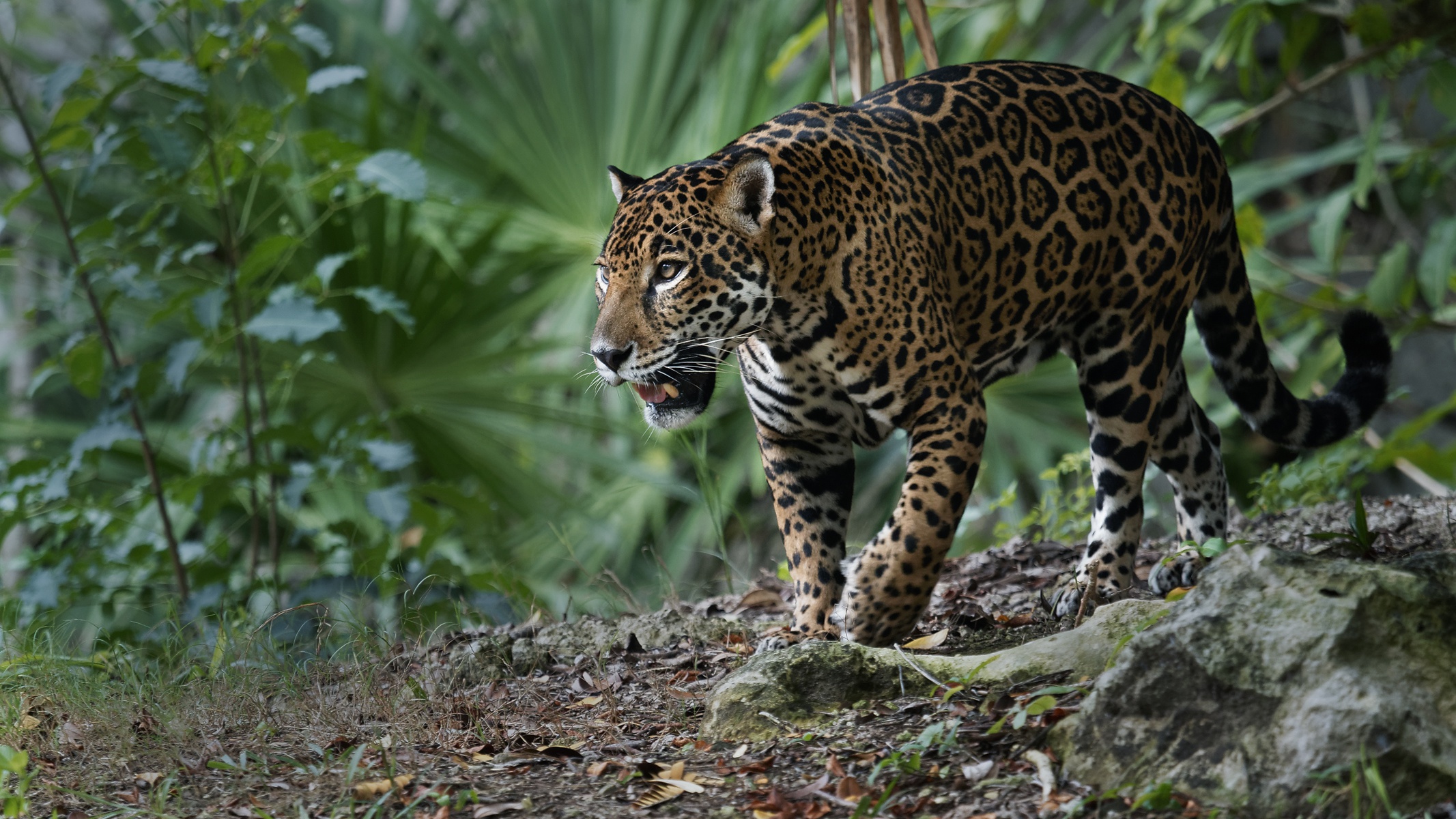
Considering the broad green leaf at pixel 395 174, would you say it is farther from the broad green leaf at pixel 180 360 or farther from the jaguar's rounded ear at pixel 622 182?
the jaguar's rounded ear at pixel 622 182

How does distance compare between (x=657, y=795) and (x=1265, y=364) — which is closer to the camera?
(x=657, y=795)

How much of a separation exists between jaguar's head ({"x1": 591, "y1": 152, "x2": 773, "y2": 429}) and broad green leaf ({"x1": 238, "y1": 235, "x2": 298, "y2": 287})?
2006 millimetres

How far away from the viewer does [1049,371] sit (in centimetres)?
866

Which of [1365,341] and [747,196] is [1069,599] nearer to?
[1365,341]

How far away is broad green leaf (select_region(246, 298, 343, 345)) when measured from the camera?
5.14 m

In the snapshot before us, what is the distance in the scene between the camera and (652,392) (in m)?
3.92

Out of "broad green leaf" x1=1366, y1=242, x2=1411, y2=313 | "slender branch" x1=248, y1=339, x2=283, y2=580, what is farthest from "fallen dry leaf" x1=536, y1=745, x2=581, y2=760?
"broad green leaf" x1=1366, y1=242, x2=1411, y2=313

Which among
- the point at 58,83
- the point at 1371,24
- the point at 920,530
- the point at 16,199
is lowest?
the point at 920,530

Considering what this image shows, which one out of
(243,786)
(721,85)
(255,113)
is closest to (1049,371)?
(721,85)

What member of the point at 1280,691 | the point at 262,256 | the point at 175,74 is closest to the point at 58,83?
the point at 175,74

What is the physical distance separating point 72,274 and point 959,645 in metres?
3.84

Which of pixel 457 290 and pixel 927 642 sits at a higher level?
pixel 457 290

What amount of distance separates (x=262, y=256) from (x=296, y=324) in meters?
0.35

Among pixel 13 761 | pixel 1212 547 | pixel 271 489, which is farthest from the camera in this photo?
pixel 271 489
